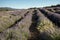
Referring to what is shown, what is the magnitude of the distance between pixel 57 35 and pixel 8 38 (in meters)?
2.30

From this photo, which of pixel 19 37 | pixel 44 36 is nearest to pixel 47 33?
pixel 44 36

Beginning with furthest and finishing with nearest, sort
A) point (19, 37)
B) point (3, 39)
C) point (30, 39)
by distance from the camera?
point (30, 39) < point (19, 37) < point (3, 39)

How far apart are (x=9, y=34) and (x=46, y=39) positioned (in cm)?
193

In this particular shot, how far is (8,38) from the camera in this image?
8953mm

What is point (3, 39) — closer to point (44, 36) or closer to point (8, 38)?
point (8, 38)

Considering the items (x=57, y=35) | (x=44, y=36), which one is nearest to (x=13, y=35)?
(x=44, y=36)

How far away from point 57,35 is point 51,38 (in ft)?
1.50

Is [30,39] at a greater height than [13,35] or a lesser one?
lesser

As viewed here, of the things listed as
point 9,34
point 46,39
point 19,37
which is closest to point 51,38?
point 46,39

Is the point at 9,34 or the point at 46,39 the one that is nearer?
the point at 46,39

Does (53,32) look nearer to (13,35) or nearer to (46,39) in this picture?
(46,39)

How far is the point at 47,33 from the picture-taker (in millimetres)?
9000

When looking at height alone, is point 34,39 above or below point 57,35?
below

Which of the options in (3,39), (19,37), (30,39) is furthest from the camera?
(30,39)
